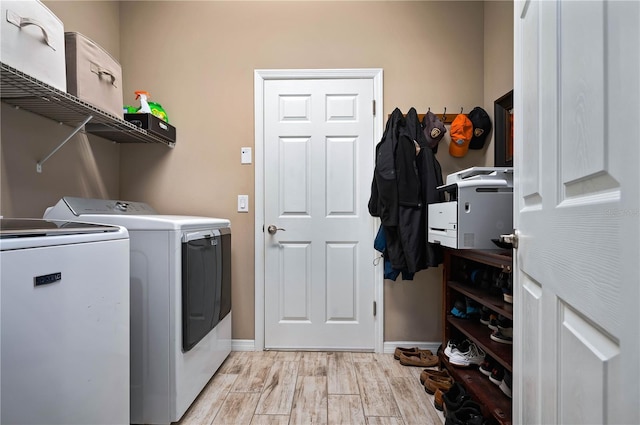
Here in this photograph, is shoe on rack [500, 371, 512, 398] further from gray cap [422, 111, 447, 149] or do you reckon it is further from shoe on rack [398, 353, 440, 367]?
gray cap [422, 111, 447, 149]

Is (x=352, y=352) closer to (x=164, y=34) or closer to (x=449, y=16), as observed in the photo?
(x=449, y=16)

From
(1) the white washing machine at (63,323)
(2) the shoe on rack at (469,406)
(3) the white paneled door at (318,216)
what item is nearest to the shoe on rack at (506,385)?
(2) the shoe on rack at (469,406)

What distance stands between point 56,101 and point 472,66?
2.52 meters

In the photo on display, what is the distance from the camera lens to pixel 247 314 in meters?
2.44

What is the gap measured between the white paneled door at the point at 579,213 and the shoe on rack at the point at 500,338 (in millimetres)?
623

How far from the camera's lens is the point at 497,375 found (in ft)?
5.24

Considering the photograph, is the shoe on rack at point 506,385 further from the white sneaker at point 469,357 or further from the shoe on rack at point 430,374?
the shoe on rack at point 430,374

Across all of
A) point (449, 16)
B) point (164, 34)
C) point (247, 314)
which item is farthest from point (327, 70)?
point (247, 314)

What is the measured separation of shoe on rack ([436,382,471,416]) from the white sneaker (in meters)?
0.16

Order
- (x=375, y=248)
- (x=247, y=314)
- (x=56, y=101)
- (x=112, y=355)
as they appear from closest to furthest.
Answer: (x=112, y=355) < (x=56, y=101) < (x=375, y=248) < (x=247, y=314)

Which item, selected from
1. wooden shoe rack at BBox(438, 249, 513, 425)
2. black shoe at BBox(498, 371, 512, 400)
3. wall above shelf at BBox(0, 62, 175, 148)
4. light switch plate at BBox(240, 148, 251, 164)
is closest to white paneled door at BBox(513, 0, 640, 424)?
wooden shoe rack at BBox(438, 249, 513, 425)

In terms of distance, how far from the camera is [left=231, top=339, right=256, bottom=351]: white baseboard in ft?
7.96

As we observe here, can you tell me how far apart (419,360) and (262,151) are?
179cm

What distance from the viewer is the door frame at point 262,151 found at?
2.40m
